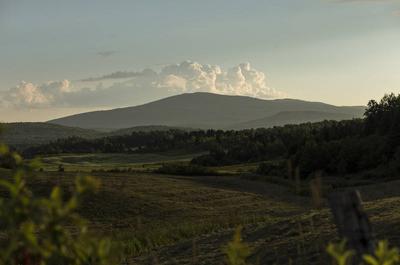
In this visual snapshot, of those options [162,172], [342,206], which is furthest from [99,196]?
[342,206]

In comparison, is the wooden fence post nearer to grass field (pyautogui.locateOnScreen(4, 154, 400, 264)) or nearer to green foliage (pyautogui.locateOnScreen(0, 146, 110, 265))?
grass field (pyautogui.locateOnScreen(4, 154, 400, 264))

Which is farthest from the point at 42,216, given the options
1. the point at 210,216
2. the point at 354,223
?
the point at 210,216

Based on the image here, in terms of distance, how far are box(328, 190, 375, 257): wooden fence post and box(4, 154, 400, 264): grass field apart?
0.54 m

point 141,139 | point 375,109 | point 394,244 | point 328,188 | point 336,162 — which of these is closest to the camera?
point 394,244

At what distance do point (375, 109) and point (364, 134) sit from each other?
13.0ft

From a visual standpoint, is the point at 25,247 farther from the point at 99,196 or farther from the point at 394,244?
the point at 99,196

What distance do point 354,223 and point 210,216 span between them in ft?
82.1

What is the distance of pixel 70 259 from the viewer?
3.58m

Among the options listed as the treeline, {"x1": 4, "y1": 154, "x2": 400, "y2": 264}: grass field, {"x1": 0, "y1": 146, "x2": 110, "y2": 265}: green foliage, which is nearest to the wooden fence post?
{"x1": 4, "y1": 154, "x2": 400, "y2": 264}: grass field

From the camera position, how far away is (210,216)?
97.1 feet

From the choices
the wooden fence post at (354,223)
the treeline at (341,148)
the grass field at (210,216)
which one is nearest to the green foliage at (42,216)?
the grass field at (210,216)

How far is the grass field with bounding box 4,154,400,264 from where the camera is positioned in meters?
12.8

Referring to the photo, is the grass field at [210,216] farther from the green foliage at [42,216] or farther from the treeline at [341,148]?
the treeline at [341,148]

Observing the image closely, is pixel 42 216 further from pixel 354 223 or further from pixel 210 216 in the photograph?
pixel 210 216
